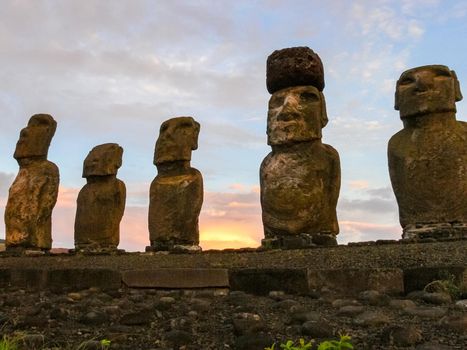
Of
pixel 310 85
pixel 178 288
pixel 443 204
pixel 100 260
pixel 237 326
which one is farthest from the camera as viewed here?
pixel 310 85

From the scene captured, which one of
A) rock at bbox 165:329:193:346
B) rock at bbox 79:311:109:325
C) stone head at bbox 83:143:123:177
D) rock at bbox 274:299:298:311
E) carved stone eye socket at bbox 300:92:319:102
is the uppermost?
stone head at bbox 83:143:123:177

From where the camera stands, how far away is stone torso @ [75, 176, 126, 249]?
1305 centimetres

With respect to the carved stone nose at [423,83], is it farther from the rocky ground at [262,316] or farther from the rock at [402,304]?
the rock at [402,304]

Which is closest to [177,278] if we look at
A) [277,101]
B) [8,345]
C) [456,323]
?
[8,345]

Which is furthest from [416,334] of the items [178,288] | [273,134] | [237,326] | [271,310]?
[273,134]

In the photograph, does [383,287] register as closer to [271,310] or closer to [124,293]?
[271,310]

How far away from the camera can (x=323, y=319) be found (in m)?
3.75

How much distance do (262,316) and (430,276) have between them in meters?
1.82

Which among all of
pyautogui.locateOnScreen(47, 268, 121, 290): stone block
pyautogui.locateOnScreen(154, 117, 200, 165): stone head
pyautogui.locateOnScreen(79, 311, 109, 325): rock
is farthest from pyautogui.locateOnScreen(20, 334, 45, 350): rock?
pyautogui.locateOnScreen(154, 117, 200, 165): stone head

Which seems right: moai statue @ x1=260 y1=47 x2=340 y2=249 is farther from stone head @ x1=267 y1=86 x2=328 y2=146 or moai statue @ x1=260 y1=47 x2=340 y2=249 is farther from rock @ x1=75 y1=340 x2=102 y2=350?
rock @ x1=75 y1=340 x2=102 y2=350

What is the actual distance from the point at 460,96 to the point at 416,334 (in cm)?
592

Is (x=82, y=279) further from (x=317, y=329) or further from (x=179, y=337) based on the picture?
(x=317, y=329)

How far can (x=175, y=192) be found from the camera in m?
10.8

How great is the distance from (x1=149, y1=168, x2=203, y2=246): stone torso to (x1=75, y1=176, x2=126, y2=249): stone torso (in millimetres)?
2493
